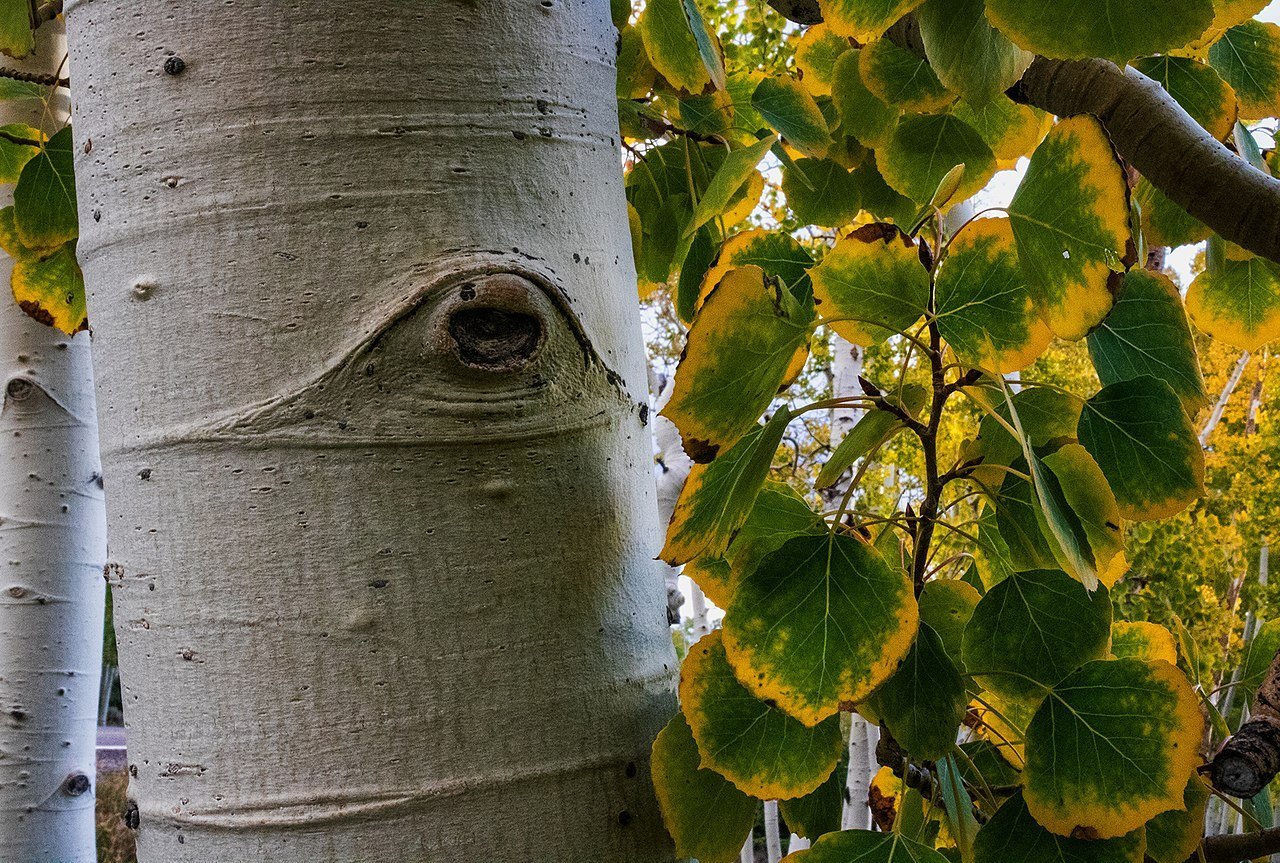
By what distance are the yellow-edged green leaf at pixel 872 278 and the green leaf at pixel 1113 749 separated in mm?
184

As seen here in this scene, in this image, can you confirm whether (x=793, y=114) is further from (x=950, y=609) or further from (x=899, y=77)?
(x=950, y=609)

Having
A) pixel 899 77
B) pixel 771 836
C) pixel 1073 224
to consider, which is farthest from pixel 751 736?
pixel 771 836

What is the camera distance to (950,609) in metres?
0.53

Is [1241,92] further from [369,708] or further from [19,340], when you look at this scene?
[19,340]

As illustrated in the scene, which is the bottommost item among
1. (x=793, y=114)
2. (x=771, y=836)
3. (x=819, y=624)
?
(x=771, y=836)

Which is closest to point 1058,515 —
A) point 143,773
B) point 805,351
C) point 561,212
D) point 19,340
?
point 805,351

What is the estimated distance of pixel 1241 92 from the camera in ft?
1.97

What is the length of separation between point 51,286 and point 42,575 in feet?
1.82

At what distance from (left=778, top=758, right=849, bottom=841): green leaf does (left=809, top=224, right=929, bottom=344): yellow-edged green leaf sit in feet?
0.77

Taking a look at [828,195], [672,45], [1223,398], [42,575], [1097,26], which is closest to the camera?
[1097,26]

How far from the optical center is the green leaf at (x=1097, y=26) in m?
0.27

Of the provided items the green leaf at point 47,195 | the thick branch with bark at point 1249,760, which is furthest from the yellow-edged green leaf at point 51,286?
the thick branch with bark at point 1249,760

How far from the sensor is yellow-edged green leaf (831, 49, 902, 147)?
0.61m

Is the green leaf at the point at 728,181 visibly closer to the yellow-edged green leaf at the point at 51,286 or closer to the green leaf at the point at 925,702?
the green leaf at the point at 925,702
